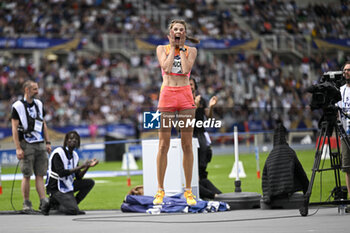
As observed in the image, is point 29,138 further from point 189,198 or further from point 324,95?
point 324,95

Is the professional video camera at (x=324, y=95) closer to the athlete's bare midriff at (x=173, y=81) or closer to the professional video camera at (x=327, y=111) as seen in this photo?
the professional video camera at (x=327, y=111)

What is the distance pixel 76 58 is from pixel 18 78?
364cm

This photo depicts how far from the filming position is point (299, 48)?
104 ft

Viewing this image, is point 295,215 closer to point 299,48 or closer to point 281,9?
point 299,48

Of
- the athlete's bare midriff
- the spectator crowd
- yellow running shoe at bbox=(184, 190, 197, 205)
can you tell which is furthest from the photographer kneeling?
the spectator crowd

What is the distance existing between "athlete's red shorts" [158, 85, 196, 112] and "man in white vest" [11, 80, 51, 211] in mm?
2600

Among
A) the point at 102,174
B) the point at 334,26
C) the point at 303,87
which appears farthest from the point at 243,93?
the point at 102,174

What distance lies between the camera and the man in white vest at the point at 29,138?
9.53 meters

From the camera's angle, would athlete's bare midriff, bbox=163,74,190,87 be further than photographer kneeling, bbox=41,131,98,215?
No

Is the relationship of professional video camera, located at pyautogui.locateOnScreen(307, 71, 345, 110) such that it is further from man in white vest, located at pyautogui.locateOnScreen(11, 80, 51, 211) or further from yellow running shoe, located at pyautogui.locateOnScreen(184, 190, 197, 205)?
man in white vest, located at pyautogui.locateOnScreen(11, 80, 51, 211)

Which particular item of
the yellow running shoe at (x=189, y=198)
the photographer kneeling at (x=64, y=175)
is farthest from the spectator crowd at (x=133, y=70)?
the yellow running shoe at (x=189, y=198)

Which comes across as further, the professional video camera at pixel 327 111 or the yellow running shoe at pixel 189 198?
the yellow running shoe at pixel 189 198

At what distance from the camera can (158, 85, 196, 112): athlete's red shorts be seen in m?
7.89

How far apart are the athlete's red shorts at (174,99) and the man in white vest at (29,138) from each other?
8.53 feet
